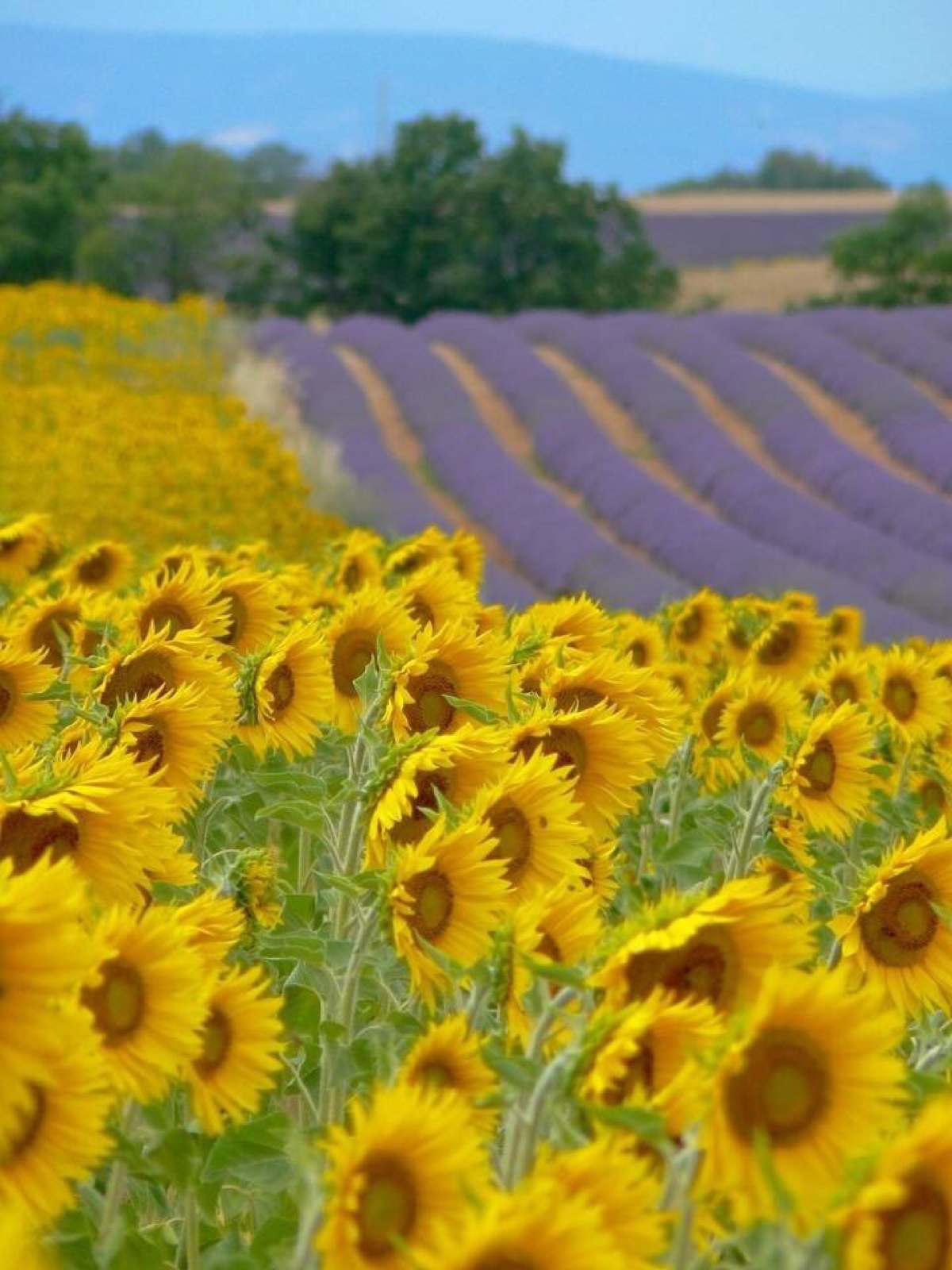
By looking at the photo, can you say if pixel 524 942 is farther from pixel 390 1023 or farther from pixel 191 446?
pixel 191 446

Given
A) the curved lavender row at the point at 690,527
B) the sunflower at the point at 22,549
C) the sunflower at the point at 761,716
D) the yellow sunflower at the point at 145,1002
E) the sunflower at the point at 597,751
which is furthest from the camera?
the curved lavender row at the point at 690,527

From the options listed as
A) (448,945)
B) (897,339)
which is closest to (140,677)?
(448,945)

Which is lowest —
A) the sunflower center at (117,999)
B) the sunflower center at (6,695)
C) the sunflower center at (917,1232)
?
the sunflower center at (6,695)

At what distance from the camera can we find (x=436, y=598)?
3146 millimetres

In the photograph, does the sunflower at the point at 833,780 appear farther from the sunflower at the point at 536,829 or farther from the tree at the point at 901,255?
the tree at the point at 901,255

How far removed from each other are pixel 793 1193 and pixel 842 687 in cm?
249

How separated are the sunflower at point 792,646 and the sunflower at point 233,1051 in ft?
8.47

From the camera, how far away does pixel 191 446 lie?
956 centimetres

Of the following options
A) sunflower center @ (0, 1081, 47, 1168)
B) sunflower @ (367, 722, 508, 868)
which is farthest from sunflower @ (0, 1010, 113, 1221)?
sunflower @ (367, 722, 508, 868)

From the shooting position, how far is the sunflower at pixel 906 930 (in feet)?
6.69

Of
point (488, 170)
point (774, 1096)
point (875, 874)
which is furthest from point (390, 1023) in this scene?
point (488, 170)

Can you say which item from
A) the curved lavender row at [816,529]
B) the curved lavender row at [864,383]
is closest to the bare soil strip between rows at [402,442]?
the curved lavender row at [816,529]

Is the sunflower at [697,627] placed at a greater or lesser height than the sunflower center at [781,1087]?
lesser

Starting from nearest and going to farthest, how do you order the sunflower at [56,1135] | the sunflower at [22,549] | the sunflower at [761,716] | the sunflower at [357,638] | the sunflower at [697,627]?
1. the sunflower at [56,1135]
2. the sunflower at [357,638]
3. the sunflower at [761,716]
4. the sunflower at [22,549]
5. the sunflower at [697,627]
